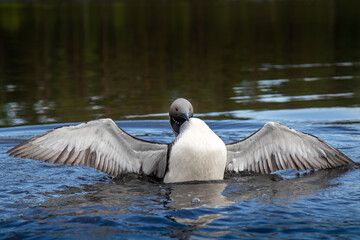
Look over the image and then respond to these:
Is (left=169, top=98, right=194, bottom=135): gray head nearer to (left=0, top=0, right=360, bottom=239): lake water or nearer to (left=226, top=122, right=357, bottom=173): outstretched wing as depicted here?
(left=226, top=122, right=357, bottom=173): outstretched wing

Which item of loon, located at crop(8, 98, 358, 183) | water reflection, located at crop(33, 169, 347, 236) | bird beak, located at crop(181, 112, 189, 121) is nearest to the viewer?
water reflection, located at crop(33, 169, 347, 236)

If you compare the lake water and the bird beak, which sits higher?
the bird beak

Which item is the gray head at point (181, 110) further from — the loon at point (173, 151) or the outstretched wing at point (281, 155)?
the outstretched wing at point (281, 155)

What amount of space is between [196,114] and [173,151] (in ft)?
13.4

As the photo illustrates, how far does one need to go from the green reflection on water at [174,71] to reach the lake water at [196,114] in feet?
0.15

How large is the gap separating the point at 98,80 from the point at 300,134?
9041 mm

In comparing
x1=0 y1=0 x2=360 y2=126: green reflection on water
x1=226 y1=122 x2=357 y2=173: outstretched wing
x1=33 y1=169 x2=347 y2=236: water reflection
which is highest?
x1=0 y1=0 x2=360 y2=126: green reflection on water

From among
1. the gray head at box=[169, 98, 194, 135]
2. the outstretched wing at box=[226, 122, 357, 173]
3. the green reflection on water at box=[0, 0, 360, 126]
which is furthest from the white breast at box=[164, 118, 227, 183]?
the green reflection on water at box=[0, 0, 360, 126]

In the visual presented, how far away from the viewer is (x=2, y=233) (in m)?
4.80

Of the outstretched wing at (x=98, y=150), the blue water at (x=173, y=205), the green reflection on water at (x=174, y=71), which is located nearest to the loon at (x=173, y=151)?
the outstretched wing at (x=98, y=150)

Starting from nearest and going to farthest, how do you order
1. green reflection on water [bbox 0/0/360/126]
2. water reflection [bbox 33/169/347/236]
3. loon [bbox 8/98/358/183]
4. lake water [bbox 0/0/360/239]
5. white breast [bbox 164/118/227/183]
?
lake water [bbox 0/0/360/239]
water reflection [bbox 33/169/347/236]
white breast [bbox 164/118/227/183]
loon [bbox 8/98/358/183]
green reflection on water [bbox 0/0/360/126]

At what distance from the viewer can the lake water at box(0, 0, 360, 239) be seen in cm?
497

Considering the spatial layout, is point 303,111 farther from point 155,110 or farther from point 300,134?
point 300,134

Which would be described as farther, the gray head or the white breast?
the gray head
